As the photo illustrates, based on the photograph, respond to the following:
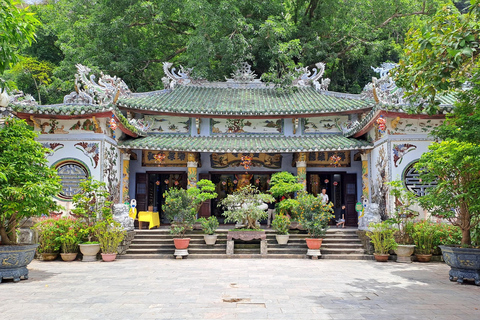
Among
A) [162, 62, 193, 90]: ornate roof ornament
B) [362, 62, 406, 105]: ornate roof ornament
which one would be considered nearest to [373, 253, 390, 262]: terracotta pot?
[362, 62, 406, 105]: ornate roof ornament

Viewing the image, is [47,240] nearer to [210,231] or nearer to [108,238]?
[108,238]

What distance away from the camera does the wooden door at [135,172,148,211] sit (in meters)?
13.3

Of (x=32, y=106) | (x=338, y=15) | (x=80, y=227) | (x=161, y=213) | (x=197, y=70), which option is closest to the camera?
(x=80, y=227)

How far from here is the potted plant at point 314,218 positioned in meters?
9.89

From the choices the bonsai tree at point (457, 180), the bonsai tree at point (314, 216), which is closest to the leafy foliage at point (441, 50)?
the bonsai tree at point (457, 180)

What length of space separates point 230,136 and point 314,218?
4714 mm

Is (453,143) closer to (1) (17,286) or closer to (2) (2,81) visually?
(2) (2,81)

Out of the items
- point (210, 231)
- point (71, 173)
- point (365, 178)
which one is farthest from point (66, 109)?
point (365, 178)

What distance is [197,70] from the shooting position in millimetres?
15797

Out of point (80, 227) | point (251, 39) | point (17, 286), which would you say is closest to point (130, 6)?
point (251, 39)

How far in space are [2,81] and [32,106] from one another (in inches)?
213

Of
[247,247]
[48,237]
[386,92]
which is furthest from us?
[386,92]

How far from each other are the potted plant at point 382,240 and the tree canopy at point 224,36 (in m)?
7.65

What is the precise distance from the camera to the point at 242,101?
46.5 ft
